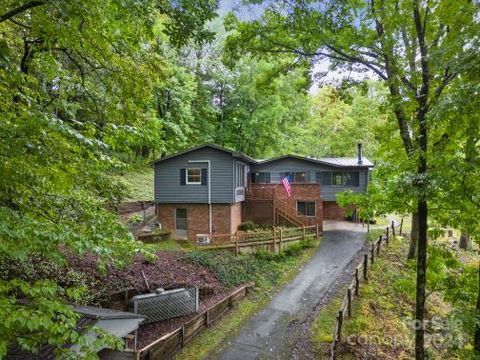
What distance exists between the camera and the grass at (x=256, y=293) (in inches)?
364

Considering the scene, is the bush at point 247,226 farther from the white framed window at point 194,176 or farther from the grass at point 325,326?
the grass at point 325,326

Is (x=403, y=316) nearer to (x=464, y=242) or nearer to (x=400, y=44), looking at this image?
(x=400, y=44)

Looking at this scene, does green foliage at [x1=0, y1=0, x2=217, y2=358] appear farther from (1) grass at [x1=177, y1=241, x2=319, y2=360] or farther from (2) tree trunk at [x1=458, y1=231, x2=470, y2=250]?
(2) tree trunk at [x1=458, y1=231, x2=470, y2=250]

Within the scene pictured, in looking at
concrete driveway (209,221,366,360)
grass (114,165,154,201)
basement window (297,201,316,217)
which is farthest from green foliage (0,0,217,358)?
basement window (297,201,316,217)

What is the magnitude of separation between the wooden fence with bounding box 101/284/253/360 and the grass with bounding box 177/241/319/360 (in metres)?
0.20

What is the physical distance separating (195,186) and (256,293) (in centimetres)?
846

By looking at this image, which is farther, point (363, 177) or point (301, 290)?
point (363, 177)

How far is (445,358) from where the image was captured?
8898 millimetres

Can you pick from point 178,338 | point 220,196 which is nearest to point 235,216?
point 220,196

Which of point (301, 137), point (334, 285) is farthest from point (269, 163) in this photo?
point (334, 285)

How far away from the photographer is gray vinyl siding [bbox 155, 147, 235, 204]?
19.3 m

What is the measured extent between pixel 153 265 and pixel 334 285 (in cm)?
740

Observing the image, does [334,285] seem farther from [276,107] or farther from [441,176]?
[276,107]

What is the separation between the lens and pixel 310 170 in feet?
82.1
